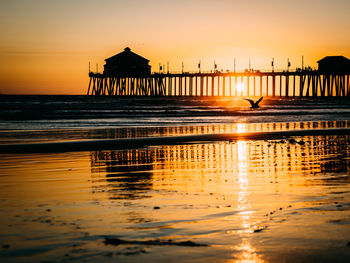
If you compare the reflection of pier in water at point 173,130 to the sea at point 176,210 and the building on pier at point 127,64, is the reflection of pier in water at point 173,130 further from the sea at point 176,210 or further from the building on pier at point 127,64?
the building on pier at point 127,64

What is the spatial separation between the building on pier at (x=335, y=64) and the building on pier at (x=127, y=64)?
41257mm

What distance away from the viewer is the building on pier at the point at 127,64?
110m

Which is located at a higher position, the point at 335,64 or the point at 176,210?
the point at 335,64

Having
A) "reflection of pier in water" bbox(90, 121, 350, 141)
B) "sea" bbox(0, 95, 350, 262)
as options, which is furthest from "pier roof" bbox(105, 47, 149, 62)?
"sea" bbox(0, 95, 350, 262)

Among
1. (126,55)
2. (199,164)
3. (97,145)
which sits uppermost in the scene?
(126,55)

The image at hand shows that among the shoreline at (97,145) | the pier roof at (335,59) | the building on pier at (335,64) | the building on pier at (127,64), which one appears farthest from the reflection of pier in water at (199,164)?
the building on pier at (127,64)

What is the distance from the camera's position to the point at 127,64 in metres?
110

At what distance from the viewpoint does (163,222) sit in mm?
5613

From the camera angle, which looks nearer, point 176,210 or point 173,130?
point 176,210

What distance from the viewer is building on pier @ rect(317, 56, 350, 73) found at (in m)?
96.5

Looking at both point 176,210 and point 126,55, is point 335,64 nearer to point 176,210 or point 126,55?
point 126,55

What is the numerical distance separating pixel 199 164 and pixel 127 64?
3962 inches

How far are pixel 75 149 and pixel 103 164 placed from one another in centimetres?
416

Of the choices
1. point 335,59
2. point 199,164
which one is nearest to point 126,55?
point 335,59
